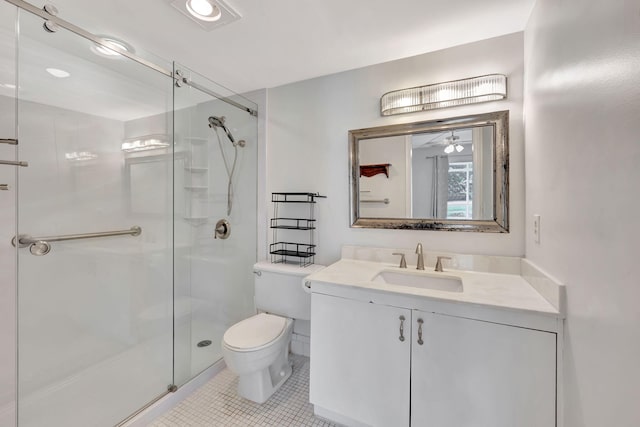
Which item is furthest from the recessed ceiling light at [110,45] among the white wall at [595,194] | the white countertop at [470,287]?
the white wall at [595,194]

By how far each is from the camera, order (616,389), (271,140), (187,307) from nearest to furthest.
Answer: (616,389), (187,307), (271,140)

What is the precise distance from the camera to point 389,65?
1.79 metres

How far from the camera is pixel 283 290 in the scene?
1.92 m

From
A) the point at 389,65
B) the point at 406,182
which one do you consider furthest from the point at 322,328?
the point at 389,65

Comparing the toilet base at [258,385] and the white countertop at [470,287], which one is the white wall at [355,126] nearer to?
the white countertop at [470,287]

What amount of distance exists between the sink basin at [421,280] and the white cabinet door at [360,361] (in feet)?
0.89

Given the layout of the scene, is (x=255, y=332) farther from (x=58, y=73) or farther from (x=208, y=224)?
(x=58, y=73)

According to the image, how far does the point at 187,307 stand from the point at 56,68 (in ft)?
5.50

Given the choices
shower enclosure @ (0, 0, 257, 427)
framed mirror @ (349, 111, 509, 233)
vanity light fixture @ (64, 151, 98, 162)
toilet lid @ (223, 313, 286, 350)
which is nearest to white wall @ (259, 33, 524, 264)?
framed mirror @ (349, 111, 509, 233)

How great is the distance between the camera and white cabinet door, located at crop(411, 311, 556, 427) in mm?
1023

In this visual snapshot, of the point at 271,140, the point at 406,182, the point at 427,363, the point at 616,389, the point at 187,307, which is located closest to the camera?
the point at 616,389

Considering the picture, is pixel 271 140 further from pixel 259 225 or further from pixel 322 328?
pixel 322 328

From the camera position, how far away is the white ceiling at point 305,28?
1.29m

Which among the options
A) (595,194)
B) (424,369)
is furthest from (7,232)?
(595,194)
